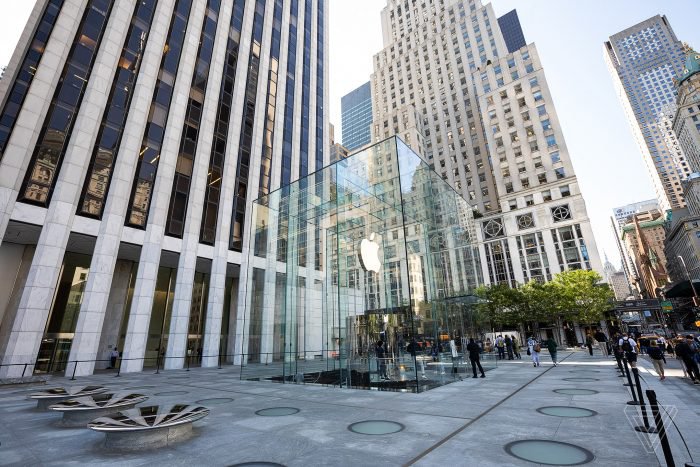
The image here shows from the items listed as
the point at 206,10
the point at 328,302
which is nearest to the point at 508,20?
the point at 206,10

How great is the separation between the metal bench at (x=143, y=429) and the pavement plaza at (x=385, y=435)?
0.66 ft

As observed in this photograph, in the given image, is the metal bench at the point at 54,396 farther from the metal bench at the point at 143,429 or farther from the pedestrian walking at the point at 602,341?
the pedestrian walking at the point at 602,341

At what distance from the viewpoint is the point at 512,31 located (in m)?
149

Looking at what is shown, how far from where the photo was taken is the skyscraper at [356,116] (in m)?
172

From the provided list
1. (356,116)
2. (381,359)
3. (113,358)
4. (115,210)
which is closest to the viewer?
(381,359)

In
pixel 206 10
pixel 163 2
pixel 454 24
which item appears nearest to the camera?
pixel 163 2

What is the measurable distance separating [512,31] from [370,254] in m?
176

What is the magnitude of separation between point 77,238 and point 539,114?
83677 millimetres

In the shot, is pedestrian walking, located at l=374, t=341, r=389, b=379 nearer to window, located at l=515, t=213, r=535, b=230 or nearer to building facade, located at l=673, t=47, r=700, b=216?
window, located at l=515, t=213, r=535, b=230

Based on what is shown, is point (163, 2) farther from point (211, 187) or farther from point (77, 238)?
point (77, 238)

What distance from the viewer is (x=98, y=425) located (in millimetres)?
5945

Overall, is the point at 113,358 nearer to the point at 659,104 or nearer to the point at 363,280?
the point at 363,280

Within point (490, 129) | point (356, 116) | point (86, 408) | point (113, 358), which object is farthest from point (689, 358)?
point (356, 116)

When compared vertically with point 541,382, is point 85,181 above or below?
above
